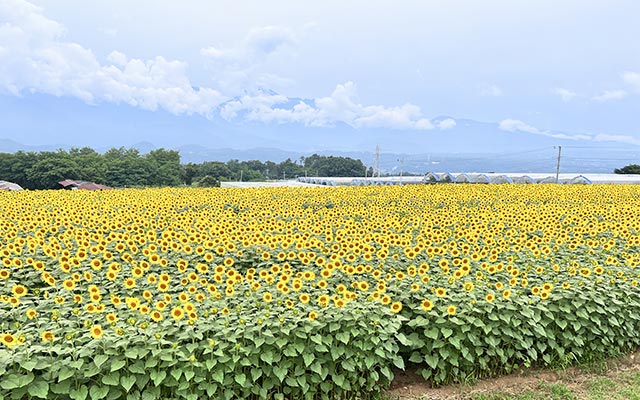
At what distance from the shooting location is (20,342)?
3314 mm

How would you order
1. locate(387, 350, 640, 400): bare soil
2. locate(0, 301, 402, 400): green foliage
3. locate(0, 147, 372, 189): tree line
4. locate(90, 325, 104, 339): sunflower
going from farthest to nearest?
locate(0, 147, 372, 189): tree line, locate(387, 350, 640, 400): bare soil, locate(90, 325, 104, 339): sunflower, locate(0, 301, 402, 400): green foliage

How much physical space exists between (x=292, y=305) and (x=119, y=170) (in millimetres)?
77841

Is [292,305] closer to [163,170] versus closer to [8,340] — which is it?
[8,340]

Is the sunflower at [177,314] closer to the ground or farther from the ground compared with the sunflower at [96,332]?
farther from the ground

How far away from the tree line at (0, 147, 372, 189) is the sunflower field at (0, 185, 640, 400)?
63667 millimetres

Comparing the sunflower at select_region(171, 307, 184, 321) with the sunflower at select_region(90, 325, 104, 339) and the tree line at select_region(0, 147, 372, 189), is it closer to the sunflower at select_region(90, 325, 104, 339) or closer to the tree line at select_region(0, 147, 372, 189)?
the sunflower at select_region(90, 325, 104, 339)

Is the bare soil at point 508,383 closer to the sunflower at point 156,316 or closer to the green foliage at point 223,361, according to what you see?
the green foliage at point 223,361

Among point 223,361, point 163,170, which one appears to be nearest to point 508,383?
point 223,361

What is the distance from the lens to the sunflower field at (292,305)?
11.4 feet

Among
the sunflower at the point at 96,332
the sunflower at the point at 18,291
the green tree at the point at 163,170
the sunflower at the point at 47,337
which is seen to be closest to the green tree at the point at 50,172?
the green tree at the point at 163,170

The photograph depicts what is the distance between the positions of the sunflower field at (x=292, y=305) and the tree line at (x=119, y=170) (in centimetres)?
6367

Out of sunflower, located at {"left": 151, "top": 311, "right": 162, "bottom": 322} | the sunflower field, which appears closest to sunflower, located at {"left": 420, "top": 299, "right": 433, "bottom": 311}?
the sunflower field

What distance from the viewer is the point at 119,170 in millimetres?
75812

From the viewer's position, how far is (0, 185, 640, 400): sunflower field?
3467 mm
